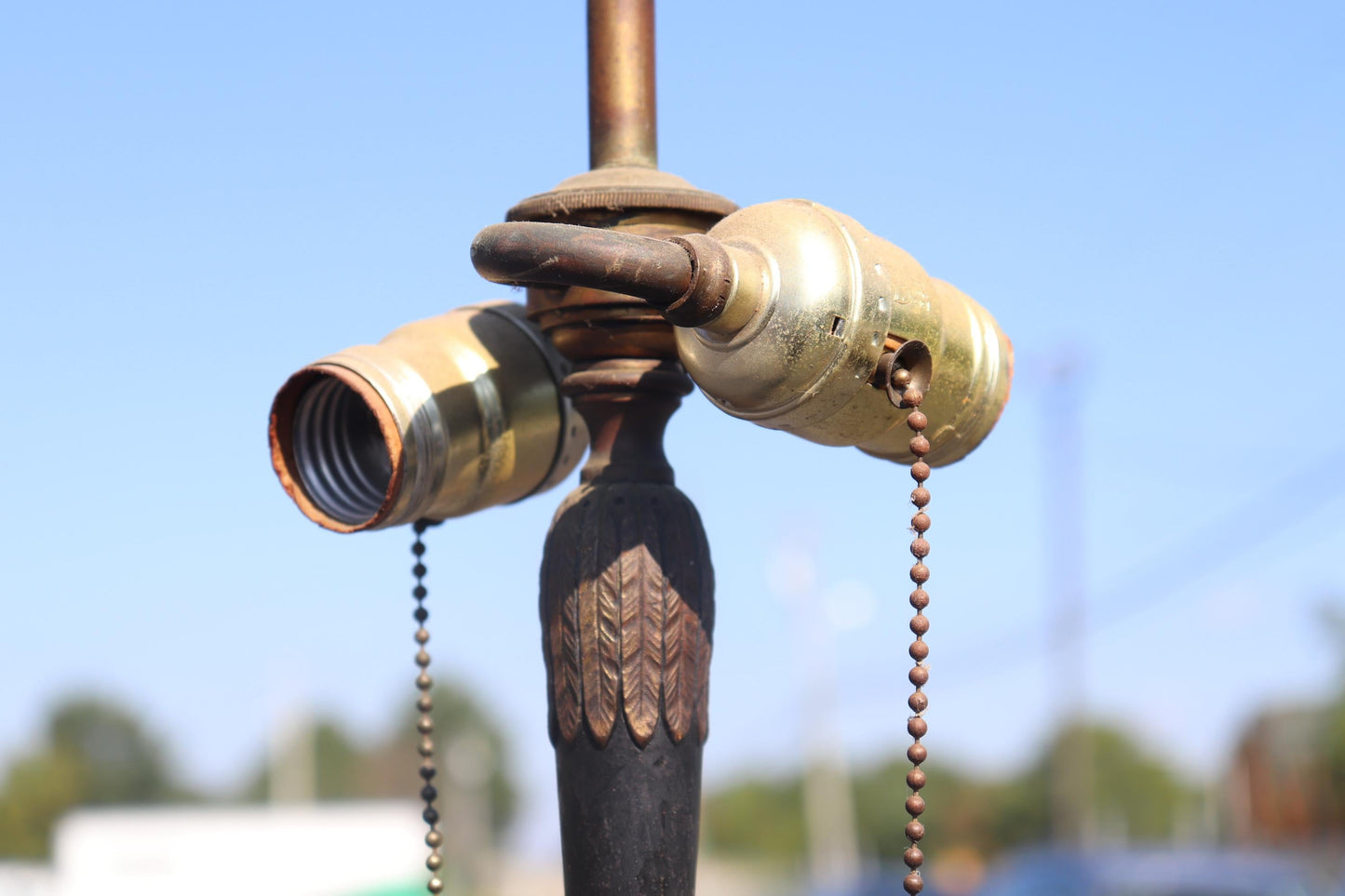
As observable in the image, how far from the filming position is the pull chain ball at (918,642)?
179cm

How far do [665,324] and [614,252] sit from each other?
0.40 meters

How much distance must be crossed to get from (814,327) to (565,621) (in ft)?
1.60

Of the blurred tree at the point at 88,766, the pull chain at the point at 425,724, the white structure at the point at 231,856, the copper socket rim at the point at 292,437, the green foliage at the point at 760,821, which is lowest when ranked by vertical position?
the green foliage at the point at 760,821

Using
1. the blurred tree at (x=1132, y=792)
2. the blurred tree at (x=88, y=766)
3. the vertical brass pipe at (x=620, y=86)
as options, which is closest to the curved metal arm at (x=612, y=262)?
the vertical brass pipe at (x=620, y=86)

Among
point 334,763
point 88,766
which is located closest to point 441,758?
point 334,763

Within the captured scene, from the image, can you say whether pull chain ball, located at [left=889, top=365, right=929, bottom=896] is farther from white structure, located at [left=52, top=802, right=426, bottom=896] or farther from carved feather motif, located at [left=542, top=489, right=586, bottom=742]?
white structure, located at [left=52, top=802, right=426, bottom=896]

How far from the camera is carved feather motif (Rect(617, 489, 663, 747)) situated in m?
1.92

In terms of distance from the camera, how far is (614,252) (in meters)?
1.65

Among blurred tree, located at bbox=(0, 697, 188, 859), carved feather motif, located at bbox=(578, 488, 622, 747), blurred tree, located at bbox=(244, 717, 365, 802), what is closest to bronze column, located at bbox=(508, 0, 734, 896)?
carved feather motif, located at bbox=(578, 488, 622, 747)

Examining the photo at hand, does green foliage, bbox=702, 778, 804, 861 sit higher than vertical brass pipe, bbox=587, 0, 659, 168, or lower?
lower

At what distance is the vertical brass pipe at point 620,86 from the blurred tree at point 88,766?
6744cm

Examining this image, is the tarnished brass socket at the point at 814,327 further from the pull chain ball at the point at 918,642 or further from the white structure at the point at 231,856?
the white structure at the point at 231,856

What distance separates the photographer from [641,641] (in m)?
1.92

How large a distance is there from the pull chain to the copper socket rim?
163 millimetres
